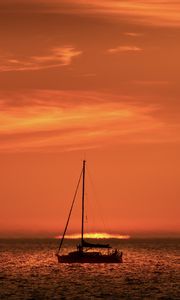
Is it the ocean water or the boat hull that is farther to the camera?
the boat hull

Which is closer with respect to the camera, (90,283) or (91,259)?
(90,283)

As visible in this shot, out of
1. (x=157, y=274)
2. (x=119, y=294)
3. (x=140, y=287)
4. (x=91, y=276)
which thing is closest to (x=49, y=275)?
Result: (x=91, y=276)

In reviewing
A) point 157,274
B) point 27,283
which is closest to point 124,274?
point 157,274

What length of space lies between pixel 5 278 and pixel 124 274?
23368mm

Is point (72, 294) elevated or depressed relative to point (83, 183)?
depressed

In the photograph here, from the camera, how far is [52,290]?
11425 centimetres

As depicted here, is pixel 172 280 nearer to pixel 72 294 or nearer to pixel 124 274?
pixel 124 274

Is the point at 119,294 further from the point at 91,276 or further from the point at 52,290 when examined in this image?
the point at 91,276

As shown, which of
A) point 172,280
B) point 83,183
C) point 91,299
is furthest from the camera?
point 83,183

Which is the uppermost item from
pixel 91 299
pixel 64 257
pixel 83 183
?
pixel 83 183

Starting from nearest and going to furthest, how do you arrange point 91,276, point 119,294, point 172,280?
point 119,294 < point 172,280 < point 91,276

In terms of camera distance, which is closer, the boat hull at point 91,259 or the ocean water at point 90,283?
the ocean water at point 90,283

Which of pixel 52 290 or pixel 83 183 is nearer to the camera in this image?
pixel 52 290

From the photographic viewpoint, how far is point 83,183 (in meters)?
157
